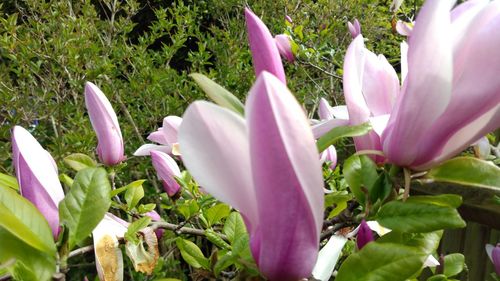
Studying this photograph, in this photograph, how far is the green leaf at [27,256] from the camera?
0.46 meters

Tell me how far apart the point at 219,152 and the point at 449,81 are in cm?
19

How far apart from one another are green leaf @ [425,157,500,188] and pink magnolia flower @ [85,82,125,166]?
0.55 metres

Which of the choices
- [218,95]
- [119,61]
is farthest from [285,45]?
[218,95]

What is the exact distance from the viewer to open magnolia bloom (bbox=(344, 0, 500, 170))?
16.3 inches

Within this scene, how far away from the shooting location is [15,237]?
47 centimetres

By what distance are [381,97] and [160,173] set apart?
56 centimetres

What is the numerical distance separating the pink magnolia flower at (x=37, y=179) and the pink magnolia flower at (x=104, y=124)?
0.32 m

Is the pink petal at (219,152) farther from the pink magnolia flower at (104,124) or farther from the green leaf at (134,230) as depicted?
the pink magnolia flower at (104,124)

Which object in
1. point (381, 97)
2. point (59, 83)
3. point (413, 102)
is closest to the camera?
point (413, 102)

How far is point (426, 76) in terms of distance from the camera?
428 millimetres

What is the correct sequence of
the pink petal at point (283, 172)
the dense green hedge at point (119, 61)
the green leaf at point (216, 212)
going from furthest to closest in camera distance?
the dense green hedge at point (119, 61)
the green leaf at point (216, 212)
the pink petal at point (283, 172)

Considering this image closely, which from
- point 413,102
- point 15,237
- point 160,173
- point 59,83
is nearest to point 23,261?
point 15,237

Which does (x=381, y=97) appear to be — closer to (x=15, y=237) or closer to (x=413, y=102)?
(x=413, y=102)

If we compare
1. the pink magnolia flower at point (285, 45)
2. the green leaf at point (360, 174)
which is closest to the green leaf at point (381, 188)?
the green leaf at point (360, 174)
